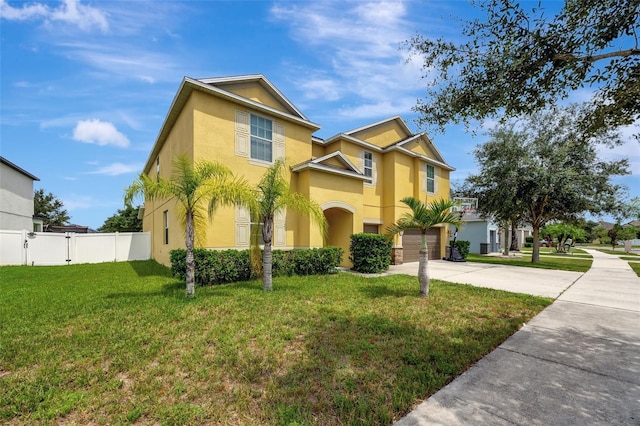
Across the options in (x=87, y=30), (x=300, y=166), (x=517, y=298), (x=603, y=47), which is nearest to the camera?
(x=603, y=47)

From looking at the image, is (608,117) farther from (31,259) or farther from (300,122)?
(31,259)

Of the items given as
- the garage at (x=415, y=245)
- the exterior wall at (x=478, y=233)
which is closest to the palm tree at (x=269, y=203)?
the garage at (x=415, y=245)

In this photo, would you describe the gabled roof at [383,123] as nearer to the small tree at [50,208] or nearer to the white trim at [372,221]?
the white trim at [372,221]

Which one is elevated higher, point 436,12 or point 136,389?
point 436,12

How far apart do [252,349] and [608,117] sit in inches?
293

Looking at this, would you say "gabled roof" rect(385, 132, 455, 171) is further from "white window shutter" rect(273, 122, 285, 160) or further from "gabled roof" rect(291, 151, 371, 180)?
"white window shutter" rect(273, 122, 285, 160)

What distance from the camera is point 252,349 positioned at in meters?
4.55

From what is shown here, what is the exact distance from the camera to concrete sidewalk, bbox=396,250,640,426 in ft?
9.91

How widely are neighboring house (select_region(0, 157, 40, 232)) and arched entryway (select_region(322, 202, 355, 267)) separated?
21.1 meters

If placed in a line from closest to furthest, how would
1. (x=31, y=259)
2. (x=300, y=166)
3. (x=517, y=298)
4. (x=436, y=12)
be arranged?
1. (x=436, y=12)
2. (x=517, y=298)
3. (x=300, y=166)
4. (x=31, y=259)

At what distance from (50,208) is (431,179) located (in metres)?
45.8

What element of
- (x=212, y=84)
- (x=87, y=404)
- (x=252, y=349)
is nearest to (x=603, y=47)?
(x=252, y=349)

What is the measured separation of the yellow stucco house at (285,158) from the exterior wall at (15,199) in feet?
33.0

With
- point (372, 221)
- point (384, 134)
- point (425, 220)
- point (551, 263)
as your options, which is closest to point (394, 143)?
point (384, 134)
